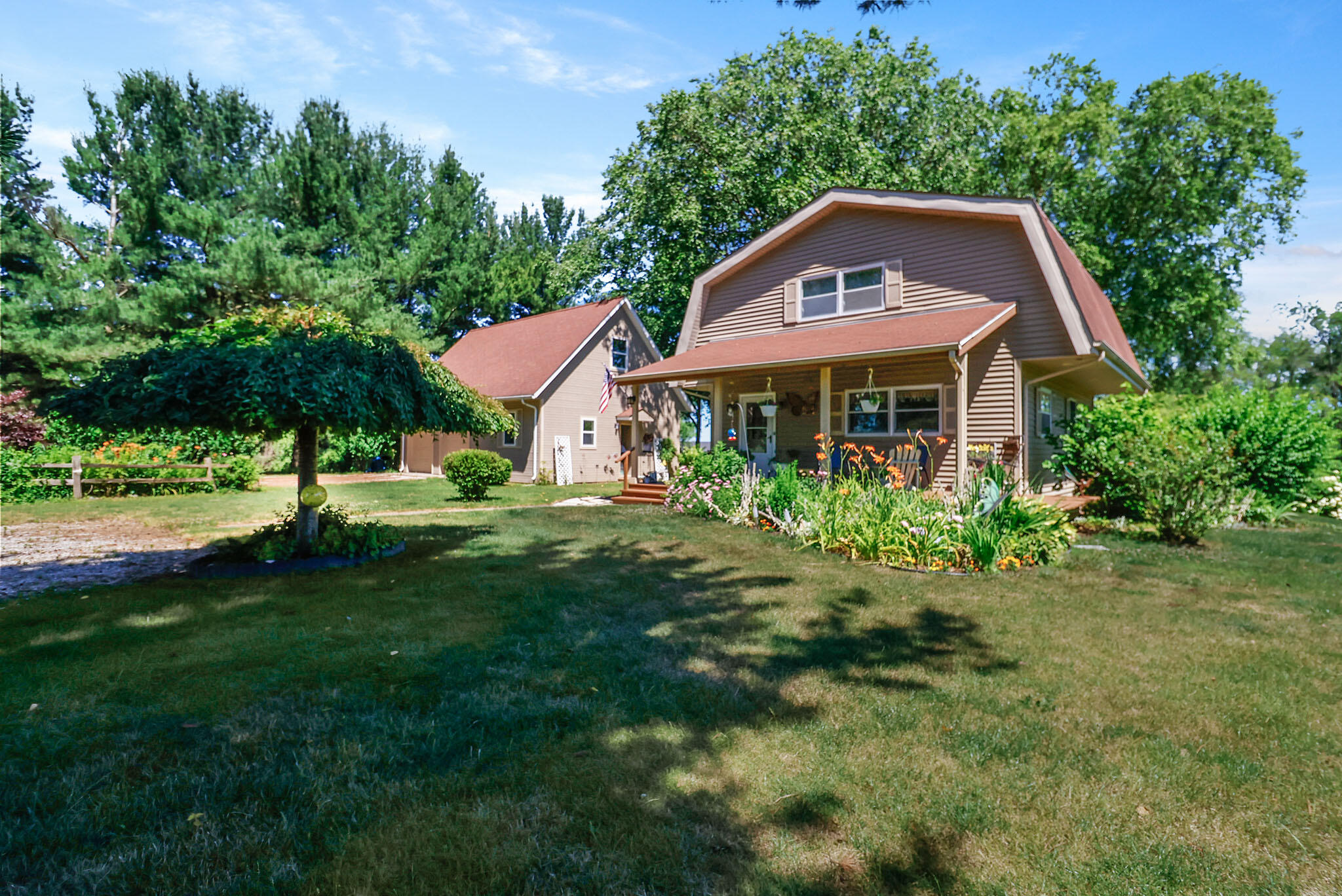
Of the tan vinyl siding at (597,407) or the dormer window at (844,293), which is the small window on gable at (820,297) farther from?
the tan vinyl siding at (597,407)

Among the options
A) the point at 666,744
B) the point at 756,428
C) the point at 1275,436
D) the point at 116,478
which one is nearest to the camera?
the point at 666,744

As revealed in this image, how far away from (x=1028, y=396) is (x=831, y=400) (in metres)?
4.15

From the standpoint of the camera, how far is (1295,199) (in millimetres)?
26250

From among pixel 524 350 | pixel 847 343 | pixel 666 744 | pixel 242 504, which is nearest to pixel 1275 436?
pixel 847 343

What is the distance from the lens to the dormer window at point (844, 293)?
1460 cm

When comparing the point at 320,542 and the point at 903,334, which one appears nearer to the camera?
the point at 320,542

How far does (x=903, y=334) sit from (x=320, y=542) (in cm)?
1043

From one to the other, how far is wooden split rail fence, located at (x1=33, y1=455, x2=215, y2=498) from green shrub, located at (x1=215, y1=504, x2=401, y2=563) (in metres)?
10.4

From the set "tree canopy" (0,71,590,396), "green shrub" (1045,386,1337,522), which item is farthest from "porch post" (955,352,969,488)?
"tree canopy" (0,71,590,396)

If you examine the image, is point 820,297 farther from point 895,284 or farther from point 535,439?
point 535,439

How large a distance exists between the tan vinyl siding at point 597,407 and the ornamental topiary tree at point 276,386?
14.5 metres

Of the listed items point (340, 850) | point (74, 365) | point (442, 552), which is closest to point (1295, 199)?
point (442, 552)

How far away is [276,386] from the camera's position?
20.6 feet

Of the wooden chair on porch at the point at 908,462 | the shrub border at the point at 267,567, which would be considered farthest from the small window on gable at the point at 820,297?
the shrub border at the point at 267,567
